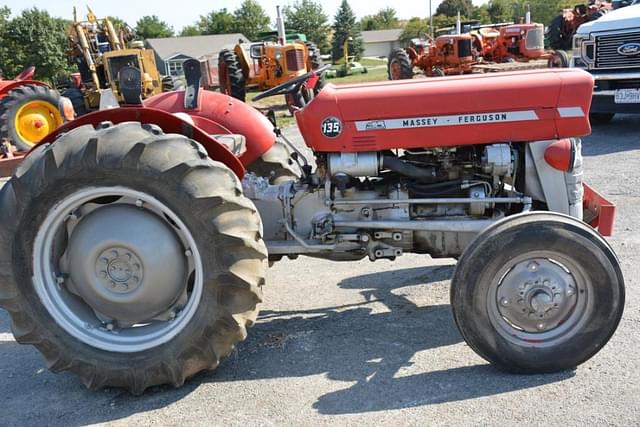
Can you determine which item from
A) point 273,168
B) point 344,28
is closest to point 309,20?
point 344,28

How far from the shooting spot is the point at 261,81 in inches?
688

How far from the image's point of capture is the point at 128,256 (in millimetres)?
3172

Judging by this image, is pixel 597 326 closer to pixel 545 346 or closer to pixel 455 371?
pixel 545 346

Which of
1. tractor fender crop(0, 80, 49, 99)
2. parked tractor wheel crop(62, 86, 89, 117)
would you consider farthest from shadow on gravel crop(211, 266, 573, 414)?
parked tractor wheel crop(62, 86, 89, 117)

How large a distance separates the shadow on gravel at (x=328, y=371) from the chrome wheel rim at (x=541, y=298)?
0.74 ft

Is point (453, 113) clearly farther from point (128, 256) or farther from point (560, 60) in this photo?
point (560, 60)

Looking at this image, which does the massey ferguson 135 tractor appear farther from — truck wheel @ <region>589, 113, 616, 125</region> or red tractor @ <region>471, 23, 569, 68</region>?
red tractor @ <region>471, 23, 569, 68</region>

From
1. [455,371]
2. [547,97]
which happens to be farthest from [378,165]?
[455,371]

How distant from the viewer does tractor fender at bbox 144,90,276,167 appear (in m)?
4.31

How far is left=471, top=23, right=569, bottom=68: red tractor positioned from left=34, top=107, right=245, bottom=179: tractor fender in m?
15.8

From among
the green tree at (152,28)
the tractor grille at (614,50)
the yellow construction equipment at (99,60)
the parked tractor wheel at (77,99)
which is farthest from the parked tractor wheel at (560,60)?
the green tree at (152,28)

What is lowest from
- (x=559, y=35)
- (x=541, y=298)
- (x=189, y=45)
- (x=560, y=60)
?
(x=541, y=298)

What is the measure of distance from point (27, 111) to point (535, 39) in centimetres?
1368

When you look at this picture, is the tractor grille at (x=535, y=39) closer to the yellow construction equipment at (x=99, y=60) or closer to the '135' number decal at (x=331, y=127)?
the yellow construction equipment at (x=99, y=60)
